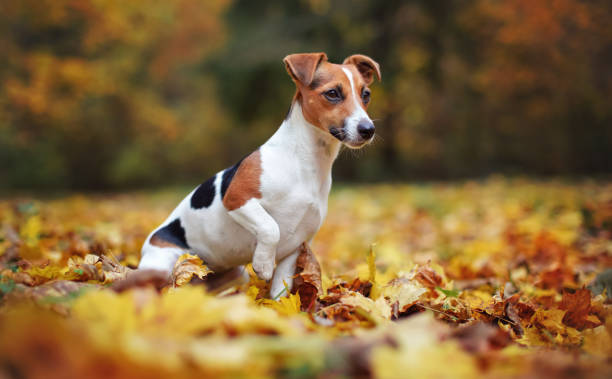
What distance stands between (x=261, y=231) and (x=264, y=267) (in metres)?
0.17

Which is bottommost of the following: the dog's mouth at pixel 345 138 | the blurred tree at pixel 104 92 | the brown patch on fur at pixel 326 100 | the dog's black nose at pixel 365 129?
the blurred tree at pixel 104 92

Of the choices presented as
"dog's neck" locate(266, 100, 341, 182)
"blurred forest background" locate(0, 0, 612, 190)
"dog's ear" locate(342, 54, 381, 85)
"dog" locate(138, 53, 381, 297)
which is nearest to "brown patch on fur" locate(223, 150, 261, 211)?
"dog" locate(138, 53, 381, 297)

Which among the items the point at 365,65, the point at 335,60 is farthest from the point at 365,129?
the point at 335,60

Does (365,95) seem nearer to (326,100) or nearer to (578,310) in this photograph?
(326,100)

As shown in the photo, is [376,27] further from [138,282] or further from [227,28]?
[138,282]

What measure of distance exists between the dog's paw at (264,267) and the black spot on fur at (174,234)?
48cm

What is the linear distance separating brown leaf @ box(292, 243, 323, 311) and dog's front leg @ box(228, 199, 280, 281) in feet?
0.50

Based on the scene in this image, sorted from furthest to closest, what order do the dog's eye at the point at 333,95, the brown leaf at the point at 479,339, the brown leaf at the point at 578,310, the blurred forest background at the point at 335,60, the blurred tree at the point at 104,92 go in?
the blurred forest background at the point at 335,60 → the blurred tree at the point at 104,92 → the dog's eye at the point at 333,95 → the brown leaf at the point at 578,310 → the brown leaf at the point at 479,339

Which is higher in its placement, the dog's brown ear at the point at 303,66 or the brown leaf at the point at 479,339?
the dog's brown ear at the point at 303,66

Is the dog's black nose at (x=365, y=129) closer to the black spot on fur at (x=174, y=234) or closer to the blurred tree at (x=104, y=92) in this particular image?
the black spot on fur at (x=174, y=234)

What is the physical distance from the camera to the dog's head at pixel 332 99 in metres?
2.13

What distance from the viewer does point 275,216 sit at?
2.14 m

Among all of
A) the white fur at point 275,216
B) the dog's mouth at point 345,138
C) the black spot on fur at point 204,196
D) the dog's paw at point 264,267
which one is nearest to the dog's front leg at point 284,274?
the white fur at point 275,216

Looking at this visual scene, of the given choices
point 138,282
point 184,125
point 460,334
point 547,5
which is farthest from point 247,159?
point 184,125
